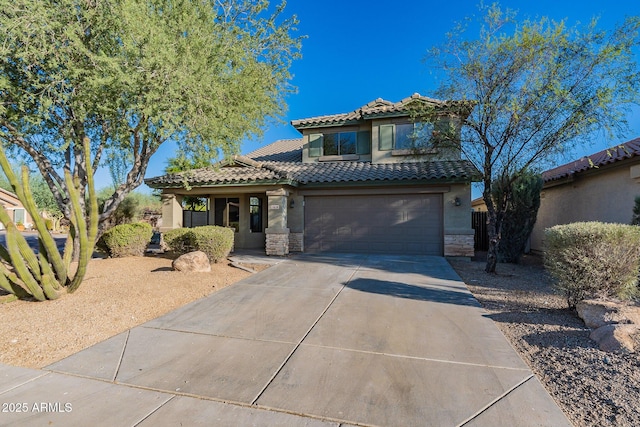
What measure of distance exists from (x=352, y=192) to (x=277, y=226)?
3.39 metres

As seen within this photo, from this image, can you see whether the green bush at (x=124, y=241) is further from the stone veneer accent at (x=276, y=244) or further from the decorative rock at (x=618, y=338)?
the decorative rock at (x=618, y=338)

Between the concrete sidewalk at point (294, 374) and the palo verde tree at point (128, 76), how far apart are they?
3.70 m

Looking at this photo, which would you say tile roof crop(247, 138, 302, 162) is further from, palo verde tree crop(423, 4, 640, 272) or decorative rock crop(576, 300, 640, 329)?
decorative rock crop(576, 300, 640, 329)

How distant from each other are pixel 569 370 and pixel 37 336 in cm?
672

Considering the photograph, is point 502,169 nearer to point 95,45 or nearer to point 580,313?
point 580,313

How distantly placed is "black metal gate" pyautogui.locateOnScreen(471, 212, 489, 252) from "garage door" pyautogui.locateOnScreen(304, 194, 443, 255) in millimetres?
3729

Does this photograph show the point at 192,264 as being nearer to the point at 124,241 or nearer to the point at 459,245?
the point at 124,241

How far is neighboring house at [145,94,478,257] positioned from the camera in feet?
38.9

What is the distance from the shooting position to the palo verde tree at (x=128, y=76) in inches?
299

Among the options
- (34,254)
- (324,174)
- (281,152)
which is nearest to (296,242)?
(324,174)

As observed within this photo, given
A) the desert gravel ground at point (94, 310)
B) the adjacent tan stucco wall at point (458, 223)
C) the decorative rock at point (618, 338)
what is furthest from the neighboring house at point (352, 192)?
the decorative rock at point (618, 338)

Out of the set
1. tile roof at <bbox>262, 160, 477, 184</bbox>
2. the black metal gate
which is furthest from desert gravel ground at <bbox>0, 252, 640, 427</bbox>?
the black metal gate

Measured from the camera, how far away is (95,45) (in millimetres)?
8281

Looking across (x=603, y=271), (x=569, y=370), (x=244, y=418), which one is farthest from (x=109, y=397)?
(x=603, y=271)
